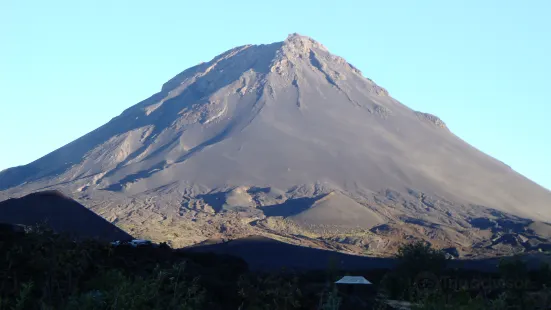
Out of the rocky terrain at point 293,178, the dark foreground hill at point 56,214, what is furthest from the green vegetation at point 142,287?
the rocky terrain at point 293,178

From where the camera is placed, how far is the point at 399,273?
174 ft

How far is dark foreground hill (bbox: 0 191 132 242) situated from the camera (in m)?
62.2

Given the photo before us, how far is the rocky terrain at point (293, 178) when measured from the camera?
118125 millimetres

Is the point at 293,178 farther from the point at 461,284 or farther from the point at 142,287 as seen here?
the point at 142,287

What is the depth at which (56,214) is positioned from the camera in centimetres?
6544

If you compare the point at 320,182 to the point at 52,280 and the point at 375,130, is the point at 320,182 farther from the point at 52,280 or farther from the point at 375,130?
the point at 52,280

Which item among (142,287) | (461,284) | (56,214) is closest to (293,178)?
(56,214)

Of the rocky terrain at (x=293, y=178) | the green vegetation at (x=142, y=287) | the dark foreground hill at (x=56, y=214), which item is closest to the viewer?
the green vegetation at (x=142, y=287)

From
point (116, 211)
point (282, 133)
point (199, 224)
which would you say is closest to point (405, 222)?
point (199, 224)

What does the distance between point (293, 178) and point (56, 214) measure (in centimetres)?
8762

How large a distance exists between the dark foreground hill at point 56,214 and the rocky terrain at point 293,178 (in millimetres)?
29989

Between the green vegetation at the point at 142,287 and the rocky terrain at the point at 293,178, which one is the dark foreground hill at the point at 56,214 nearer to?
the green vegetation at the point at 142,287

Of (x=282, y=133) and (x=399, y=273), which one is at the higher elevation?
(x=282, y=133)

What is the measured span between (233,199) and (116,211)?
20.0m
